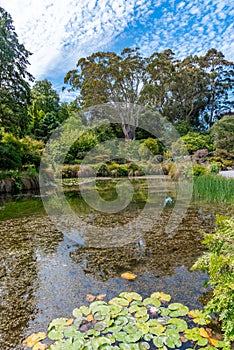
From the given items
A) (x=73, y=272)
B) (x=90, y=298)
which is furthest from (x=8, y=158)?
(x=90, y=298)

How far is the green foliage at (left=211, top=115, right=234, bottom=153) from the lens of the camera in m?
12.9

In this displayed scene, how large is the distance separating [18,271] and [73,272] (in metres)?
0.49

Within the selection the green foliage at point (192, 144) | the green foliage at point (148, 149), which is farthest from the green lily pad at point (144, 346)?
the green foliage at point (148, 149)

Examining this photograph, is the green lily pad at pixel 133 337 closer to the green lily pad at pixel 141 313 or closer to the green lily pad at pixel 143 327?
the green lily pad at pixel 143 327

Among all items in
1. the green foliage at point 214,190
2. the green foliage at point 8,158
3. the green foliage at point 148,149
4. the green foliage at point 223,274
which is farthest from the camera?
the green foliage at point 148,149

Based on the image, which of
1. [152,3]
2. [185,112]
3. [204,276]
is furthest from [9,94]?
[185,112]

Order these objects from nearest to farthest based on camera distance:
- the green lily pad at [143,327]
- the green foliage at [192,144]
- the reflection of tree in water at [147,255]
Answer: the green lily pad at [143,327]
the reflection of tree in water at [147,255]
the green foliage at [192,144]

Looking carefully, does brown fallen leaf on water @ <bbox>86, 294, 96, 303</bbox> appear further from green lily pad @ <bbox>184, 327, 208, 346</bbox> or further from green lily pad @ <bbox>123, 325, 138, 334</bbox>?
green lily pad @ <bbox>184, 327, 208, 346</bbox>

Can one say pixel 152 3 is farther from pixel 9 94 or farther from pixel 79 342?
pixel 79 342

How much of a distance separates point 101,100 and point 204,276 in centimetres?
1534

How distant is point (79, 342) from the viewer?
1145mm

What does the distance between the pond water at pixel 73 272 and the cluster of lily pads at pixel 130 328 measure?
10 cm

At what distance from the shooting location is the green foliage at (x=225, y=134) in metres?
12.9

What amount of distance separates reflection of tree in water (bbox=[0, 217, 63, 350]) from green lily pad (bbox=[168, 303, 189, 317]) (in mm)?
828
